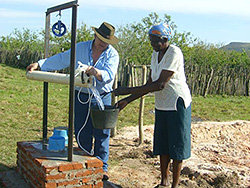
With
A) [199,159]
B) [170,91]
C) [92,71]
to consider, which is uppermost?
[92,71]

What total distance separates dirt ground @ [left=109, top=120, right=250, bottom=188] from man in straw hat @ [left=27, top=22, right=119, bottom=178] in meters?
0.60

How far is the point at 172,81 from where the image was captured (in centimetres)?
316

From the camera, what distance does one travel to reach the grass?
5.41 m

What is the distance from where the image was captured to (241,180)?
3.97 meters

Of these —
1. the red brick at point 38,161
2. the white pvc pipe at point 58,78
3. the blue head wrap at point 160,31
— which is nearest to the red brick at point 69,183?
the red brick at point 38,161

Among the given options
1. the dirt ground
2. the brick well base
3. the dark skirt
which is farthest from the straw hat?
the dirt ground

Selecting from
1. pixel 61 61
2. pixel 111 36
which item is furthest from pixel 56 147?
pixel 111 36

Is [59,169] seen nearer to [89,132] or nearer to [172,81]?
[89,132]

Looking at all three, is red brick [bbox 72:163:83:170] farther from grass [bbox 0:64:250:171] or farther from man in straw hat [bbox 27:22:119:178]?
grass [bbox 0:64:250:171]

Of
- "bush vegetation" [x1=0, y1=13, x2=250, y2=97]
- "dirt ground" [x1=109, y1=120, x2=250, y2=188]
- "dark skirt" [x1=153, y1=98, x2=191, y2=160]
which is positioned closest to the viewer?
"dark skirt" [x1=153, y1=98, x2=191, y2=160]

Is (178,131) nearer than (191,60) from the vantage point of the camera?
Yes

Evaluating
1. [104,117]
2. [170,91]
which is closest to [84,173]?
[104,117]

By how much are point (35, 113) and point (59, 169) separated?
16.3ft

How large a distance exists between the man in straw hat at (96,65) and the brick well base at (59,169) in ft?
1.11
